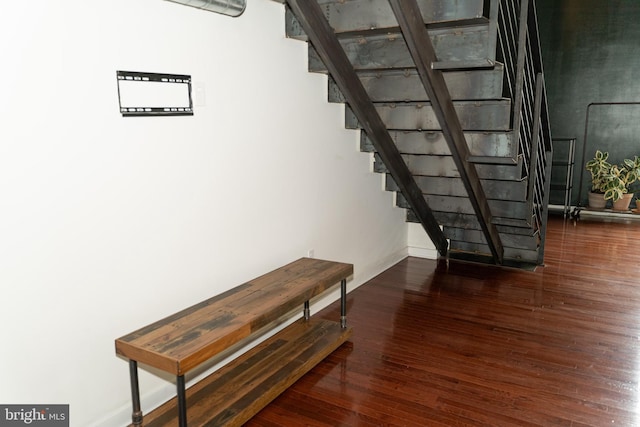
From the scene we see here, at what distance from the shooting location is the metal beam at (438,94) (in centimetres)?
250

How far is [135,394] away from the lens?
2127 millimetres

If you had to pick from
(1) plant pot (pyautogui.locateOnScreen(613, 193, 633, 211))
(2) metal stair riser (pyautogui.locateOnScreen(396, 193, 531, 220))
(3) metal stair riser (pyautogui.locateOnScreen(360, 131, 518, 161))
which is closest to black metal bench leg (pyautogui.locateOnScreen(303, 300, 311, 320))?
(3) metal stair riser (pyautogui.locateOnScreen(360, 131, 518, 161))

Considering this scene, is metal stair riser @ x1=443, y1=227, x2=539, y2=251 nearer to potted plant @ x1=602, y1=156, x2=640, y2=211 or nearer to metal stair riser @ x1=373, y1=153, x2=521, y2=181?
metal stair riser @ x1=373, y1=153, x2=521, y2=181

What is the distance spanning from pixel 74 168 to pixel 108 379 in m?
0.93

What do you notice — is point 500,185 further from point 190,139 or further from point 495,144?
point 190,139

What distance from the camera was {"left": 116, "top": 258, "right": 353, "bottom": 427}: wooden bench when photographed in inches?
78.2

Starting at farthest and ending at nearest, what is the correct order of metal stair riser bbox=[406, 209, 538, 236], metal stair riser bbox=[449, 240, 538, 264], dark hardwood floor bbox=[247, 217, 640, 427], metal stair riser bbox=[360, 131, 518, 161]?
metal stair riser bbox=[449, 240, 538, 264] < metal stair riser bbox=[406, 209, 538, 236] < metal stair riser bbox=[360, 131, 518, 161] < dark hardwood floor bbox=[247, 217, 640, 427]

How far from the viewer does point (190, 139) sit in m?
2.43

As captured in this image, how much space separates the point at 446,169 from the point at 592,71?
501cm

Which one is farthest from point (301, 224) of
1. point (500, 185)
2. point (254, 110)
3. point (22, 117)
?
point (22, 117)

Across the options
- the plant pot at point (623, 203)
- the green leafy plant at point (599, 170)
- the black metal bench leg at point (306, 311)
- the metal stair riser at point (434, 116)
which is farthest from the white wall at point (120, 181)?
the plant pot at point (623, 203)

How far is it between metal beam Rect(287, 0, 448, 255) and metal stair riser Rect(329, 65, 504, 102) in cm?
10

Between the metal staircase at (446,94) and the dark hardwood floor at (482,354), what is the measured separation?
2.04 ft

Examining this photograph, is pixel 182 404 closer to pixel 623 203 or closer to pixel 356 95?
pixel 356 95
